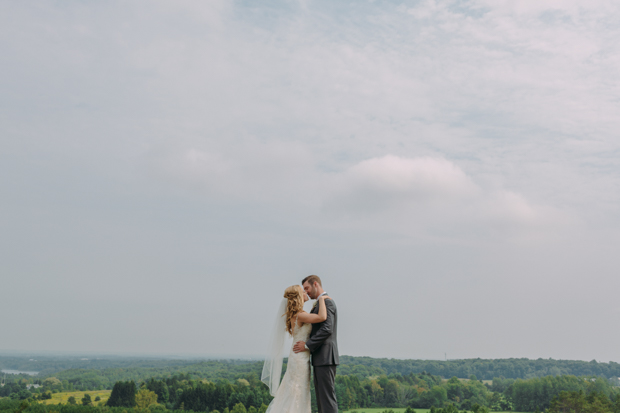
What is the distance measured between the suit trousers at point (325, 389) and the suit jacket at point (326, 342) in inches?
5.3

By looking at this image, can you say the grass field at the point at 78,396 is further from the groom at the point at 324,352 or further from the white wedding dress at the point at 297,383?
the groom at the point at 324,352

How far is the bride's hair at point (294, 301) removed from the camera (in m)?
8.28

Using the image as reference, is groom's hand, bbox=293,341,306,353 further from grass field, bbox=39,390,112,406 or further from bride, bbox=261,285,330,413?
grass field, bbox=39,390,112,406

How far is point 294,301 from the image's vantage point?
8305 millimetres

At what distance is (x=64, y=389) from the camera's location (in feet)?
217

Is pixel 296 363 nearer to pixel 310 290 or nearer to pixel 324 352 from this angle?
pixel 324 352

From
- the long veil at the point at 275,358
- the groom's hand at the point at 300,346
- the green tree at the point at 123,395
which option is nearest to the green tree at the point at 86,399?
the green tree at the point at 123,395

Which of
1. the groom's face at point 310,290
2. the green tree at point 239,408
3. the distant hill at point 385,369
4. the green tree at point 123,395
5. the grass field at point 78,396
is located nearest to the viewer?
the groom's face at point 310,290

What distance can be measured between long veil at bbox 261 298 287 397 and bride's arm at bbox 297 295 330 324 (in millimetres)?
1084

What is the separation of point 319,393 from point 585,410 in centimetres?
6815

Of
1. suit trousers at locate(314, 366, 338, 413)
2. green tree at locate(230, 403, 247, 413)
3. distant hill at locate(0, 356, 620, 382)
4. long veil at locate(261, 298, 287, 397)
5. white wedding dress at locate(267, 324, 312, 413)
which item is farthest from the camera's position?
distant hill at locate(0, 356, 620, 382)

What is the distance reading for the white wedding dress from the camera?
8352 mm

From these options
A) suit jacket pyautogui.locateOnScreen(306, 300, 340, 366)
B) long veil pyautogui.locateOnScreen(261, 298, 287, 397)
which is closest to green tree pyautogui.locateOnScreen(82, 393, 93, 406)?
long veil pyautogui.locateOnScreen(261, 298, 287, 397)

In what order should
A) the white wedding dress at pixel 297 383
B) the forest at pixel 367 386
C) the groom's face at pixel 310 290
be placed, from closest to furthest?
the groom's face at pixel 310 290, the white wedding dress at pixel 297 383, the forest at pixel 367 386
